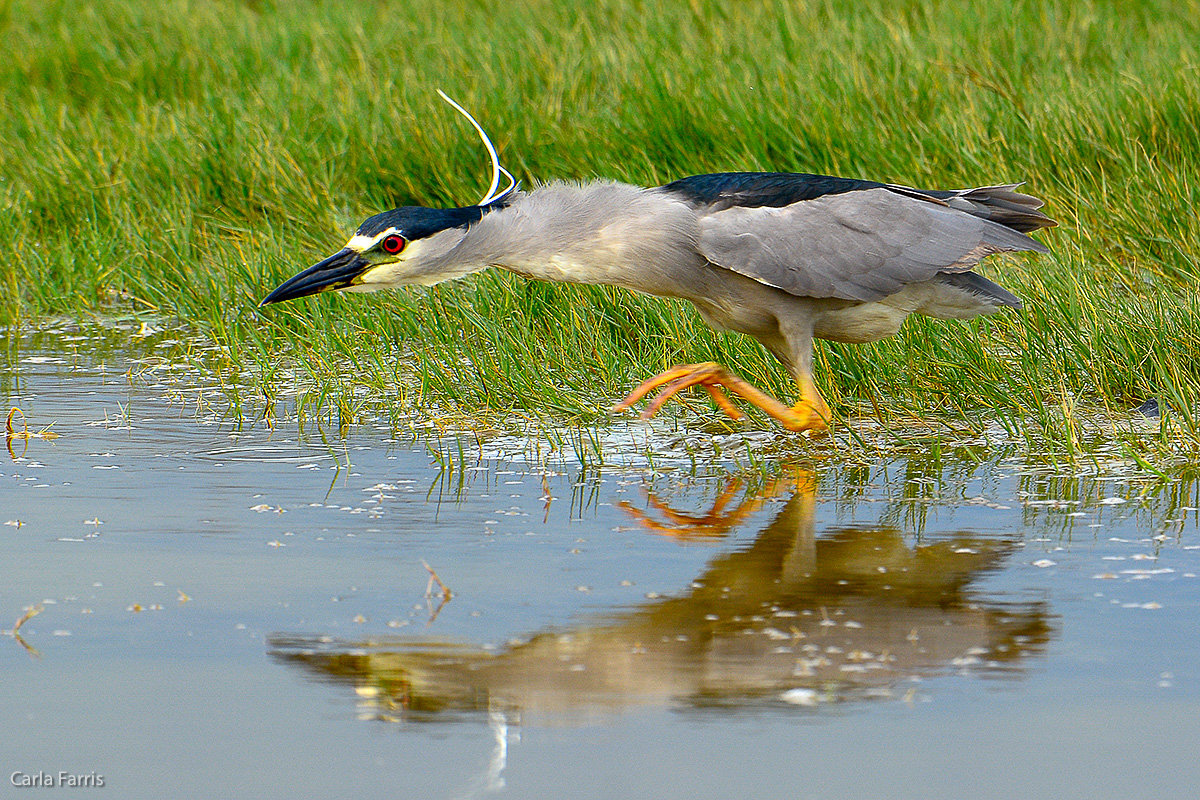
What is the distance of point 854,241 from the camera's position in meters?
5.14

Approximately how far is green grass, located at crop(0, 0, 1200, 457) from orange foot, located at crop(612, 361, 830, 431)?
11.4 inches

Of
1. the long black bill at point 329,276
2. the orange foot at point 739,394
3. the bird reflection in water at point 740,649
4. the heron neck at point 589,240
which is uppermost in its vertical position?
the heron neck at point 589,240

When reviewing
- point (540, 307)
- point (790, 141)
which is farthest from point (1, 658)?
point (790, 141)

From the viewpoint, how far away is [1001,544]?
13.0 ft

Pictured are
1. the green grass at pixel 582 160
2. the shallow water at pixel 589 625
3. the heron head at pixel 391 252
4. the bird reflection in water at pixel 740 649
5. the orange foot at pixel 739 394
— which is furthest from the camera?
the green grass at pixel 582 160

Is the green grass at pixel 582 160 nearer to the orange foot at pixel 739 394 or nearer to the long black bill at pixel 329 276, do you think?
the orange foot at pixel 739 394

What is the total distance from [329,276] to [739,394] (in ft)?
4.23

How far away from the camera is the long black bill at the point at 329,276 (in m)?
4.95

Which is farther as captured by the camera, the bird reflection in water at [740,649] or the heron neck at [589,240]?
the heron neck at [589,240]

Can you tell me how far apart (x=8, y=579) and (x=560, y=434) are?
6.26ft

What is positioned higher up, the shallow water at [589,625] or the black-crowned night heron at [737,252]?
the black-crowned night heron at [737,252]

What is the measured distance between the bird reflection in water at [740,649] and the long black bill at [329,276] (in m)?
1.65

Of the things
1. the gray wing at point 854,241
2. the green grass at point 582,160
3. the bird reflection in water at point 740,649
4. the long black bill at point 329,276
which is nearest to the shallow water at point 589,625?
the bird reflection in water at point 740,649

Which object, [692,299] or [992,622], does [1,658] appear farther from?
[692,299]
